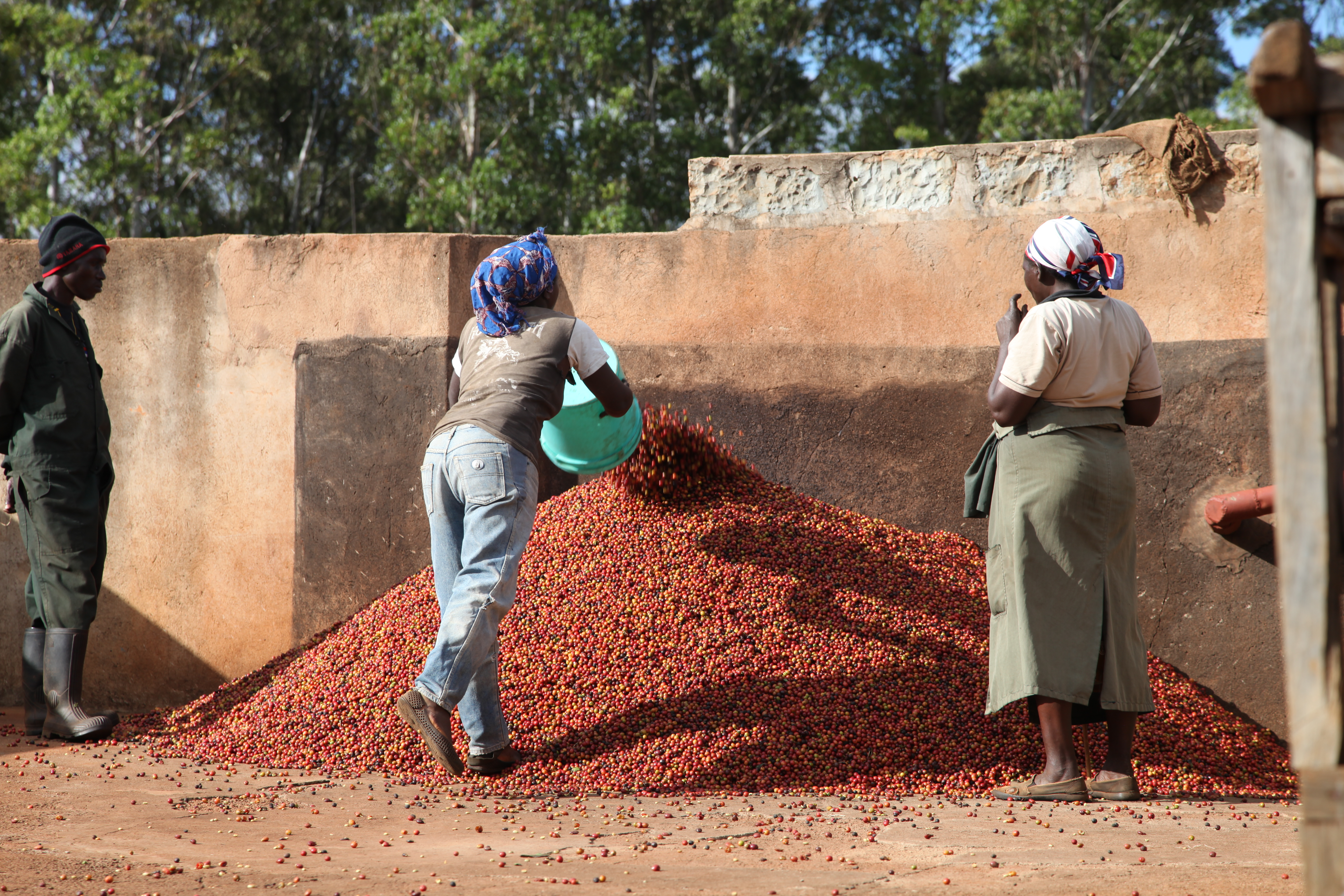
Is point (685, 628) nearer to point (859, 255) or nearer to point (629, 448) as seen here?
point (629, 448)

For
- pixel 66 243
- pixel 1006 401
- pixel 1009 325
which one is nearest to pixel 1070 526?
pixel 1006 401

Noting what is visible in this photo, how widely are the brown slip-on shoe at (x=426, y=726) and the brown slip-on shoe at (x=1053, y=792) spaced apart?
1.57 meters

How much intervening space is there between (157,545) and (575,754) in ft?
8.81

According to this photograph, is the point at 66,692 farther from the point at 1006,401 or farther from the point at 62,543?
the point at 1006,401

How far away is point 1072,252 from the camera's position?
10.4 ft

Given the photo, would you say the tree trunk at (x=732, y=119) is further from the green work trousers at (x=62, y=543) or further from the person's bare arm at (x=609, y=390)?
the person's bare arm at (x=609, y=390)

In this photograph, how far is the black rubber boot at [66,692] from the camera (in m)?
4.10

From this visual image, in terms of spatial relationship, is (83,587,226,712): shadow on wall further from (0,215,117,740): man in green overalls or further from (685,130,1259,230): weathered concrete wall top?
(685,130,1259,230): weathered concrete wall top

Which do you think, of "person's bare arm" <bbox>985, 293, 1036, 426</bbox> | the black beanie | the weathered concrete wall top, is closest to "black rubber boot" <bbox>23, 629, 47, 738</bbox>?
the black beanie

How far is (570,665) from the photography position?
12.4 feet

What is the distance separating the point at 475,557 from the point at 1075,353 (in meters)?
1.81

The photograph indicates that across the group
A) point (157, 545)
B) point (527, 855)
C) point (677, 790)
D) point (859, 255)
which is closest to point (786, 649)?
point (677, 790)

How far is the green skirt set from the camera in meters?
3.10

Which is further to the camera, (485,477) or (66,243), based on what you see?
(66,243)
